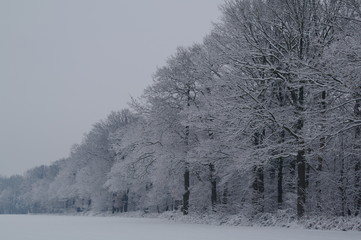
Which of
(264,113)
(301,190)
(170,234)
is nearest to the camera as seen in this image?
(170,234)

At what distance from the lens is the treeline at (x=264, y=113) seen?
16.0 m

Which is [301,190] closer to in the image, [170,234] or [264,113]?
[264,113]

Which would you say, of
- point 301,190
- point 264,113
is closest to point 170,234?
point 264,113

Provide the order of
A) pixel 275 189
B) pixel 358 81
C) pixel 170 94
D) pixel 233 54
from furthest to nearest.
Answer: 1. pixel 170 94
2. pixel 275 189
3. pixel 233 54
4. pixel 358 81

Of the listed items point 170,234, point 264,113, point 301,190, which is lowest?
point 170,234

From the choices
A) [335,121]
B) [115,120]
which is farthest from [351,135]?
[115,120]

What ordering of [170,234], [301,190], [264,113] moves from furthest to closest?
[301,190] → [264,113] → [170,234]

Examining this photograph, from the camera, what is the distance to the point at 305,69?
15859 millimetres

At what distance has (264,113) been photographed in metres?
18.0

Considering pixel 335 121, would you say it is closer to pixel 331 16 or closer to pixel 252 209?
pixel 331 16

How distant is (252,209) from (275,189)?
5573 millimetres

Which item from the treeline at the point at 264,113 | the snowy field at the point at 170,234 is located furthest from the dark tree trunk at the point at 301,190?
the snowy field at the point at 170,234

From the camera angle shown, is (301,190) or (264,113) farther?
(301,190)

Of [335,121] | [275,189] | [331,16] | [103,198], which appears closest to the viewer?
[335,121]
